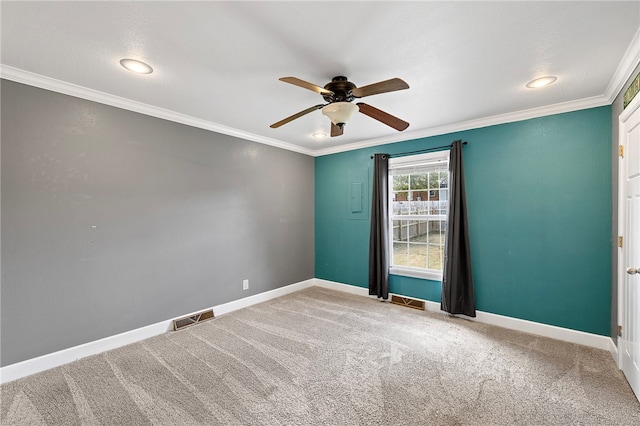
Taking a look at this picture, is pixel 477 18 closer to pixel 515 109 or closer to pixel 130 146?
pixel 515 109

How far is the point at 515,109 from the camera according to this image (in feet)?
9.93

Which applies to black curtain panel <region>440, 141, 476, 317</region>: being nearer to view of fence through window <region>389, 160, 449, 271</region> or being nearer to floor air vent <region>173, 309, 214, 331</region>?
view of fence through window <region>389, 160, 449, 271</region>

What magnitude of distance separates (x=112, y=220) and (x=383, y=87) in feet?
9.06

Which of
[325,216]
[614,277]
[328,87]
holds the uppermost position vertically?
[328,87]

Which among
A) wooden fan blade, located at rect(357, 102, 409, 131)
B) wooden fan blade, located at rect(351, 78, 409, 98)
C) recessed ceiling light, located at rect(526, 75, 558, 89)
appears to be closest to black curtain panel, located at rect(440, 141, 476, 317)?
recessed ceiling light, located at rect(526, 75, 558, 89)

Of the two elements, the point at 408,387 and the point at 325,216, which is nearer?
the point at 408,387

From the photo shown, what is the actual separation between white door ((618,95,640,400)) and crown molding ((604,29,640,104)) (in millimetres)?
248

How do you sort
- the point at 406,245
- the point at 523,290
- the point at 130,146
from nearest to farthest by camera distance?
the point at 130,146 < the point at 523,290 < the point at 406,245

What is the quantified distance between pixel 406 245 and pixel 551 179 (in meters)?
1.88

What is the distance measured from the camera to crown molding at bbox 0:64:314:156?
7.34ft

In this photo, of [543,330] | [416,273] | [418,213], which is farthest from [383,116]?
[543,330]

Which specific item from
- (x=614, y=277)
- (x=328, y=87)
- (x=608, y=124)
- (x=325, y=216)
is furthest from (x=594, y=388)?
(x=325, y=216)

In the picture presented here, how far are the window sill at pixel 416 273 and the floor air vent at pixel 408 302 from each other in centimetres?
32

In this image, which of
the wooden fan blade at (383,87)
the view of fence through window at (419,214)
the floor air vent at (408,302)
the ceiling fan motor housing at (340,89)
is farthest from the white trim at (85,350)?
the wooden fan blade at (383,87)
